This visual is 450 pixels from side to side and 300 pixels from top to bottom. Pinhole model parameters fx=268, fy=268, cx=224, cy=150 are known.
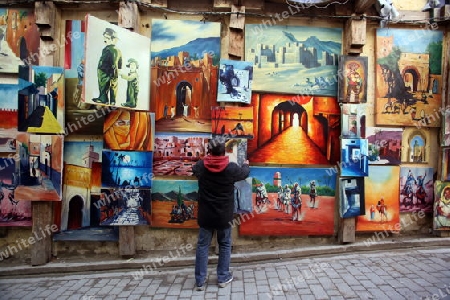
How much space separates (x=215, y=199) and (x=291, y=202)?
1595 millimetres

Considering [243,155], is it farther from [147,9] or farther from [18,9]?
[18,9]

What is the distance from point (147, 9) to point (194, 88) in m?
1.41

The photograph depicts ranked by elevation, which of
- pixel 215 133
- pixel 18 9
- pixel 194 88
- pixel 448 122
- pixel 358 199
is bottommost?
pixel 358 199

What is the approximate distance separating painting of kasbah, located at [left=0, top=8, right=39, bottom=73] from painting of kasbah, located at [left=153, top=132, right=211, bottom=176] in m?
2.34

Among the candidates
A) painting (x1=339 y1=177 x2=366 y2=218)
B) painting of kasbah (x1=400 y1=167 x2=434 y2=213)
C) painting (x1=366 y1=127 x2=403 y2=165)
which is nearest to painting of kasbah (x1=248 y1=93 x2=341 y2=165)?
painting (x1=339 y1=177 x2=366 y2=218)

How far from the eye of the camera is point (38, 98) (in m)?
3.90

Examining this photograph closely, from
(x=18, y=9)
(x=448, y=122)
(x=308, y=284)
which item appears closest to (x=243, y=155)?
(x=308, y=284)

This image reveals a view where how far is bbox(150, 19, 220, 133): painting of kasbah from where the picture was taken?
13.8 feet

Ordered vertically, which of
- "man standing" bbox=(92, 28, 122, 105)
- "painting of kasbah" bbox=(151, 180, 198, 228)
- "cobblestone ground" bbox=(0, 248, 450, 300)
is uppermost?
"man standing" bbox=(92, 28, 122, 105)

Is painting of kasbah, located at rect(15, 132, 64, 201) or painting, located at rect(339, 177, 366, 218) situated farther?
painting, located at rect(339, 177, 366, 218)

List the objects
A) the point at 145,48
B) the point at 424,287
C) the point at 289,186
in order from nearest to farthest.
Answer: the point at 424,287
the point at 145,48
the point at 289,186

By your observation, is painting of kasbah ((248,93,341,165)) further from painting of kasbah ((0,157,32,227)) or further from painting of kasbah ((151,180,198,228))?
painting of kasbah ((0,157,32,227))

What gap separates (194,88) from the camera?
167 inches

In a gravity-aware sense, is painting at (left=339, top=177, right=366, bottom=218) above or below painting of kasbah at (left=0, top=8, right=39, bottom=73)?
below
